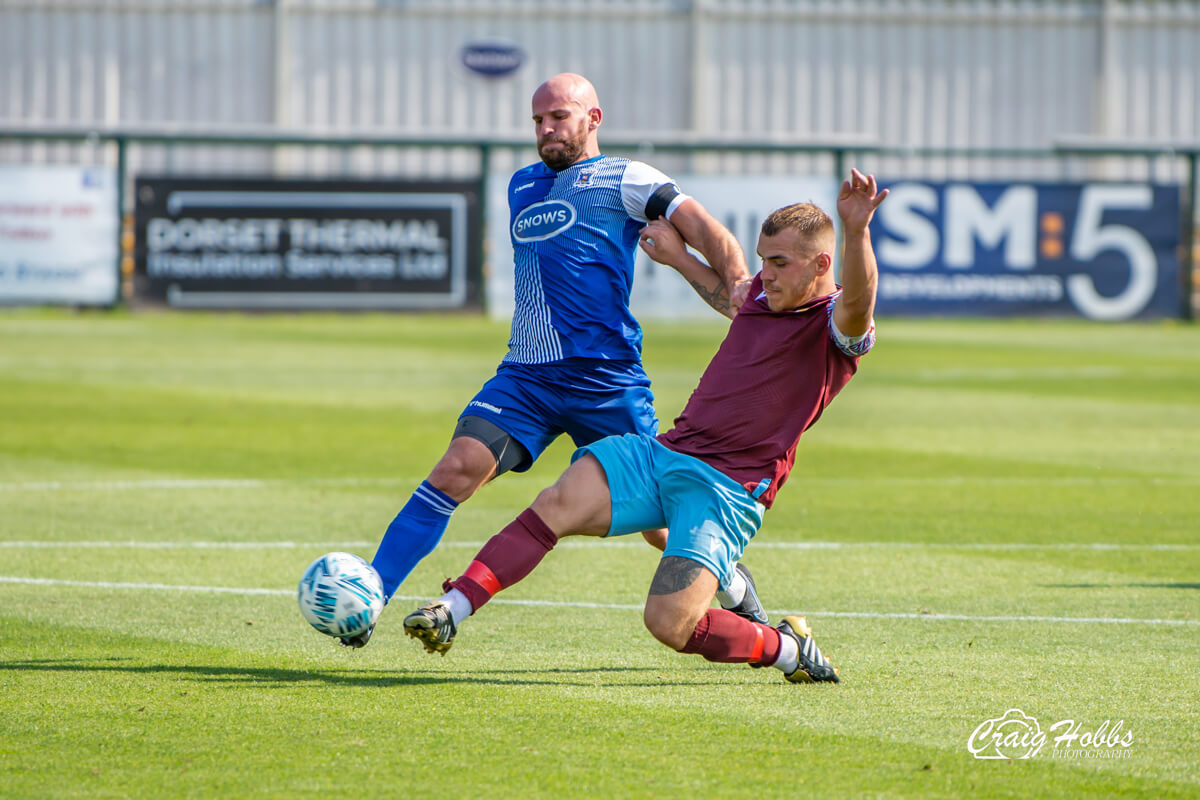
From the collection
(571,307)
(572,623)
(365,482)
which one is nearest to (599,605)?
(572,623)

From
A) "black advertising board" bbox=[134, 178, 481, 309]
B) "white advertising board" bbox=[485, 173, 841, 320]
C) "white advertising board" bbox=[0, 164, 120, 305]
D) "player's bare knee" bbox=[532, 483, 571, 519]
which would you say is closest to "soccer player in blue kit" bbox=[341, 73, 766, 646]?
"player's bare knee" bbox=[532, 483, 571, 519]

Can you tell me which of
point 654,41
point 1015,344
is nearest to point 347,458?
point 1015,344

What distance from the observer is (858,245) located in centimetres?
475

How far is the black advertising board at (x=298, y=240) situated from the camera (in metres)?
22.9

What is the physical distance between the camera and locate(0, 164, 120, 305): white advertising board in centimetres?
2267

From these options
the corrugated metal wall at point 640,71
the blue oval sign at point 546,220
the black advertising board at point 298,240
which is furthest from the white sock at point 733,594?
the corrugated metal wall at point 640,71

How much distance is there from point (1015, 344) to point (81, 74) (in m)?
19.5

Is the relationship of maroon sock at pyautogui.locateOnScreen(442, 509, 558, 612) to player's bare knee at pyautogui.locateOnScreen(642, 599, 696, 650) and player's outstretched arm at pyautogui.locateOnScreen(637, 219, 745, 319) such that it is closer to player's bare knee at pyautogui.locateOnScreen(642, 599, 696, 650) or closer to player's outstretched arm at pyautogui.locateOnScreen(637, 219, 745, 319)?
player's bare knee at pyautogui.locateOnScreen(642, 599, 696, 650)

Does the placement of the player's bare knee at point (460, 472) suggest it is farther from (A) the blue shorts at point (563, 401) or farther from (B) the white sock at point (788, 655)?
(B) the white sock at point (788, 655)

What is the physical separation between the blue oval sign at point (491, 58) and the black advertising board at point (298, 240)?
9.22 m

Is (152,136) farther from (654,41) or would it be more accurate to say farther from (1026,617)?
(1026,617)

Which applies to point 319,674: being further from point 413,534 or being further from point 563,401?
point 563,401

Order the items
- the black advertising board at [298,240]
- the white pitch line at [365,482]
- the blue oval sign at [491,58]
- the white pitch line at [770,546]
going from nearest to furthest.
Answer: the white pitch line at [770,546] → the white pitch line at [365,482] → the black advertising board at [298,240] → the blue oval sign at [491,58]

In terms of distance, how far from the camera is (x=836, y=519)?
895 centimetres
